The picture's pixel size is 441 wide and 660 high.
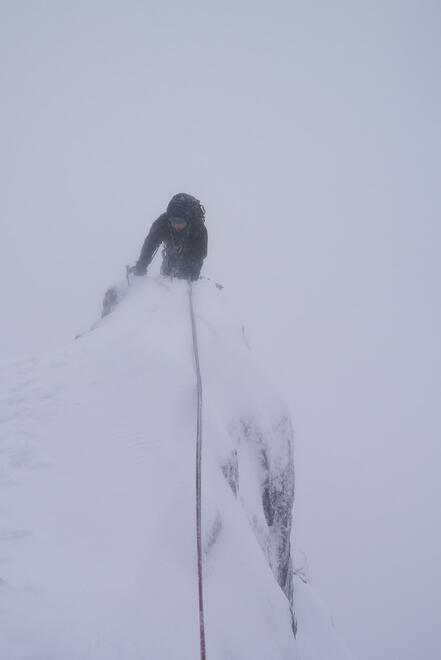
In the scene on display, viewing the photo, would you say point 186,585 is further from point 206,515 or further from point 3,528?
point 3,528

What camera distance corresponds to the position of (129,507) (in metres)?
2.31

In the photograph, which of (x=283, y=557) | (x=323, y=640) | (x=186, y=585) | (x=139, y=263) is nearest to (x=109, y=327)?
(x=139, y=263)

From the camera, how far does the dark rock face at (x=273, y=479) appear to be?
4.66 m

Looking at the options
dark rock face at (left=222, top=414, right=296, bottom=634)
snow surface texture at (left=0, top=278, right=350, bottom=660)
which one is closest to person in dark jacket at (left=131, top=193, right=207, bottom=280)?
snow surface texture at (left=0, top=278, right=350, bottom=660)

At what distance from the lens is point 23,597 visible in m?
1.57

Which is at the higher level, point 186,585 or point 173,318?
point 173,318

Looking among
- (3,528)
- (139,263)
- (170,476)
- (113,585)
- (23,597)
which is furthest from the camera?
(139,263)

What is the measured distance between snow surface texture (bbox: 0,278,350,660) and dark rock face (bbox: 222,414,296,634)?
1.9 inches

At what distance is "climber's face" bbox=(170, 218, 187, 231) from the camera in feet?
22.2

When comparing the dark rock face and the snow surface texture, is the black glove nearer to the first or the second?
the snow surface texture

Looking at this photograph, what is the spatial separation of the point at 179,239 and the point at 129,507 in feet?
18.1

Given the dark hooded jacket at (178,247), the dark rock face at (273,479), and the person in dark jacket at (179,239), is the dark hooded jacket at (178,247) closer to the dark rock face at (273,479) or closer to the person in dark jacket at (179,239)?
the person in dark jacket at (179,239)

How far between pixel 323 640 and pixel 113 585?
852 cm

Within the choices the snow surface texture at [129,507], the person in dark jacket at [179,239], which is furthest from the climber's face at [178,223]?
the snow surface texture at [129,507]
